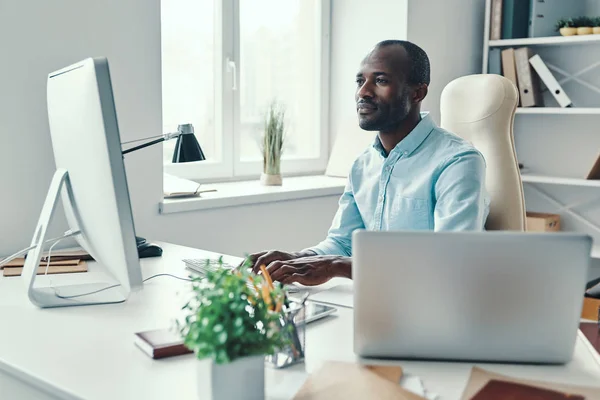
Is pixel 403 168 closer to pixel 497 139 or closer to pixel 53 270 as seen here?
pixel 497 139

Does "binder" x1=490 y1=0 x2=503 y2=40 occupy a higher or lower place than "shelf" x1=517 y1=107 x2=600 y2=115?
higher

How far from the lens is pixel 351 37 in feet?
10.8

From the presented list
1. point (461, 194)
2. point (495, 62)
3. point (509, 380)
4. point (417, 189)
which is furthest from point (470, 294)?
point (495, 62)

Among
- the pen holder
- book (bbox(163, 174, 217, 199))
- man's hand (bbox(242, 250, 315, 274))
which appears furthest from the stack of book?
the pen holder

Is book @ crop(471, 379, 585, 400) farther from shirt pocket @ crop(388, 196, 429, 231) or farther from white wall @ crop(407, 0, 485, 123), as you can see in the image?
white wall @ crop(407, 0, 485, 123)

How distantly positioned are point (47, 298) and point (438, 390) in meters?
0.82

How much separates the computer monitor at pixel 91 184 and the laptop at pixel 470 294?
0.40 meters

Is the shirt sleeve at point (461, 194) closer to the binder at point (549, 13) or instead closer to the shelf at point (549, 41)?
the shelf at point (549, 41)

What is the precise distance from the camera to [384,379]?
39.2 inches

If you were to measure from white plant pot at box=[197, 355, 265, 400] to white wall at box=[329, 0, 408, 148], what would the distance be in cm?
235

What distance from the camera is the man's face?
6.43 feet

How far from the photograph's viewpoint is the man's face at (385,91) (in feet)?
6.43

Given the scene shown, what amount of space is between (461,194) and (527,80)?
1705 millimetres

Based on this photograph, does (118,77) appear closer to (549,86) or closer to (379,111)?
(379,111)
